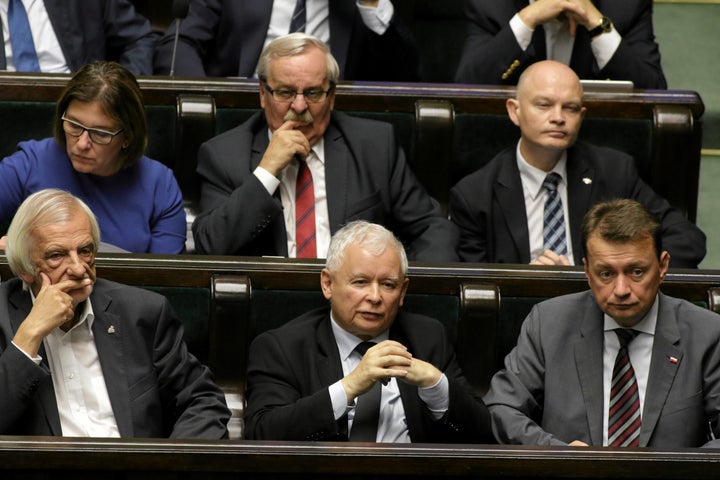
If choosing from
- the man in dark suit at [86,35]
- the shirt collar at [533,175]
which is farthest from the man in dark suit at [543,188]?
the man in dark suit at [86,35]

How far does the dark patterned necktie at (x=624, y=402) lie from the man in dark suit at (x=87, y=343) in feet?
1.67

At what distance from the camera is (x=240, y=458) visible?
4.80 feet

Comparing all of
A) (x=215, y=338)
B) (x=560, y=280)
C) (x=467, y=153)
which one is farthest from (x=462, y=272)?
(x=467, y=153)

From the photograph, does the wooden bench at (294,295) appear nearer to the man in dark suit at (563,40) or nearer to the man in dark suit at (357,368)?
the man in dark suit at (357,368)

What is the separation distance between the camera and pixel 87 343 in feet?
5.83

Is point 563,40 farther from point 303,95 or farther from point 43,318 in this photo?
point 43,318

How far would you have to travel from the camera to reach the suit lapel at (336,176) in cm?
225

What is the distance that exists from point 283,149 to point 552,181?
463 millimetres

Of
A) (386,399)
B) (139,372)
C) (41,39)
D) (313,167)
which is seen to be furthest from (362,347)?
(41,39)

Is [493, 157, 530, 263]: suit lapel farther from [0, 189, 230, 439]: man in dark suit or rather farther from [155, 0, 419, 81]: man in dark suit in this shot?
[0, 189, 230, 439]: man in dark suit

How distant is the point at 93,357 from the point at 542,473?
24.3 inches

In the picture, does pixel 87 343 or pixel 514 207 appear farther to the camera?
pixel 514 207

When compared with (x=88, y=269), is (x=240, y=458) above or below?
below

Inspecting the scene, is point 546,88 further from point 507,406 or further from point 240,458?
point 240,458
